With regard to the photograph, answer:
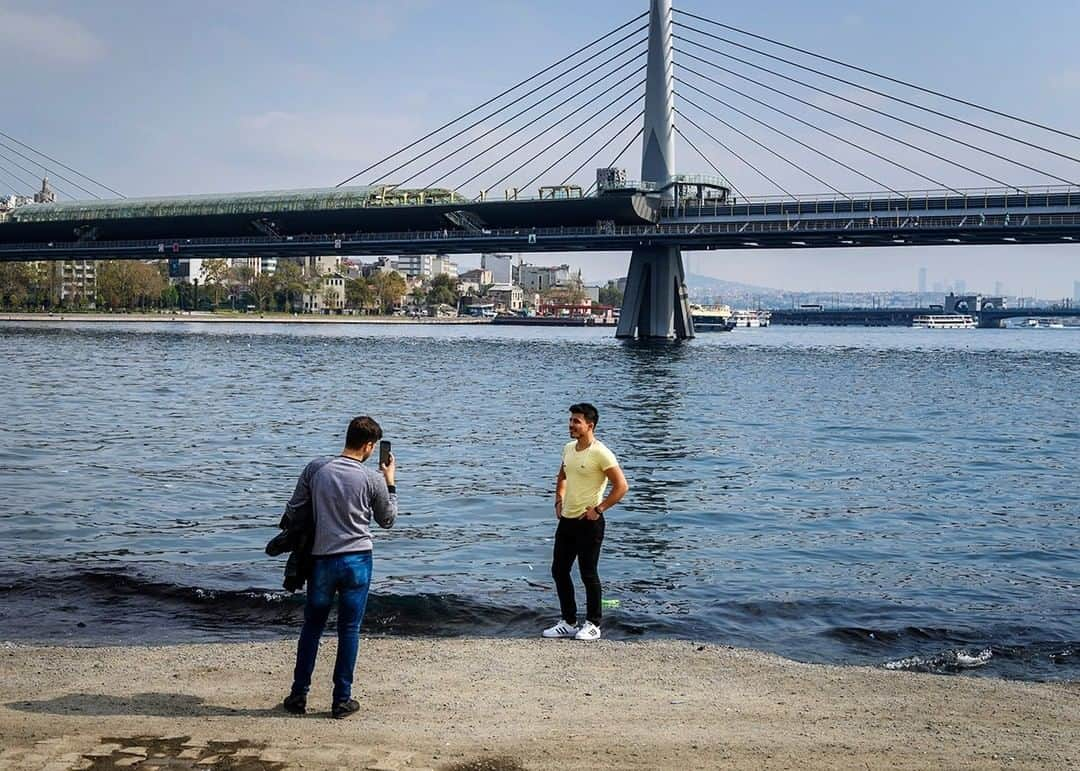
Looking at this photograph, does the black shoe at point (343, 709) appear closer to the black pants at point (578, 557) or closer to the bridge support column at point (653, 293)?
the black pants at point (578, 557)

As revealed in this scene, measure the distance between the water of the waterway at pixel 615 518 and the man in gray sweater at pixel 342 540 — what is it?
3277 millimetres

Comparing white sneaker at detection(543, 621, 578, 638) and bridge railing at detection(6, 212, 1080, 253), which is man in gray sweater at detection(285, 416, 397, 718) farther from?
bridge railing at detection(6, 212, 1080, 253)

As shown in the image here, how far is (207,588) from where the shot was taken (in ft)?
45.8

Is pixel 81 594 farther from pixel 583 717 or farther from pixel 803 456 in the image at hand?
pixel 803 456

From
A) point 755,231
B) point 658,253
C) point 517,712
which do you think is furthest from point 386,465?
point 658,253

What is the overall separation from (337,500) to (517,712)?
2.00m

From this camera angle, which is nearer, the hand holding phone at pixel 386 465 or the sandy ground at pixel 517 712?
the sandy ground at pixel 517 712

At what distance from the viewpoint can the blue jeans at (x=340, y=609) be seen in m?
8.70

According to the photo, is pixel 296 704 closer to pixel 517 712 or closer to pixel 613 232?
pixel 517 712

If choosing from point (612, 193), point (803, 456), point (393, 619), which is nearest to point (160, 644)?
point (393, 619)

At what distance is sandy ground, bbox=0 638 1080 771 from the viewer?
25.5 ft

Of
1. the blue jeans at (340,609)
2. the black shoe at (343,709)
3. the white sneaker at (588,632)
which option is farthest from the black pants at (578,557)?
the black shoe at (343,709)

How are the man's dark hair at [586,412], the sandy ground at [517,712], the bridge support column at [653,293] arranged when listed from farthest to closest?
1. the bridge support column at [653,293]
2. the man's dark hair at [586,412]
3. the sandy ground at [517,712]

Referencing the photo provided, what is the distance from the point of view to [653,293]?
114m
